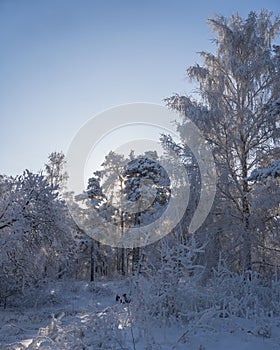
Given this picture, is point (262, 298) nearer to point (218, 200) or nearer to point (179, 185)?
point (218, 200)

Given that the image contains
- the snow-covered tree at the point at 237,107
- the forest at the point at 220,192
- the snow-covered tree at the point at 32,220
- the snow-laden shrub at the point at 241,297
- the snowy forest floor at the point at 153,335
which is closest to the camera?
the snowy forest floor at the point at 153,335

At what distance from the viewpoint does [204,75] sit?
13.2m

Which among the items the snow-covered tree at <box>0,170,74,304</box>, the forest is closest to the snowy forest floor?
the forest

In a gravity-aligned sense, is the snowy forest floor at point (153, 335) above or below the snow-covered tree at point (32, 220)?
below

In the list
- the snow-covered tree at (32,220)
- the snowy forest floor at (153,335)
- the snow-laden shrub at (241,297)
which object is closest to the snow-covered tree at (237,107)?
the snow-laden shrub at (241,297)

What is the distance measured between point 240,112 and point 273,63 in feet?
6.71

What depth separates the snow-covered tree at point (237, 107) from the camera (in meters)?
11.1

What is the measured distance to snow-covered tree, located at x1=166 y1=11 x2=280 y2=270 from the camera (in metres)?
11.1

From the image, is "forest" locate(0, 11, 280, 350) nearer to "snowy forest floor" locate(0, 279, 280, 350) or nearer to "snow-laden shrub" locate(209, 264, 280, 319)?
"snow-laden shrub" locate(209, 264, 280, 319)

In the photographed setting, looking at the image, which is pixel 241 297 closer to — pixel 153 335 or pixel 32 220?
pixel 153 335

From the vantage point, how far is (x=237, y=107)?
41.4 feet

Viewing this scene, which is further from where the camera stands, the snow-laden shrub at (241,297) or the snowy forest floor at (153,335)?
the snow-laden shrub at (241,297)

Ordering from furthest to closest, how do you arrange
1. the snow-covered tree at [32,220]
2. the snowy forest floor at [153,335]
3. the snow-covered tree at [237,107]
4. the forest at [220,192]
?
1. the snow-covered tree at [32,220]
2. the snow-covered tree at [237,107]
3. the forest at [220,192]
4. the snowy forest floor at [153,335]

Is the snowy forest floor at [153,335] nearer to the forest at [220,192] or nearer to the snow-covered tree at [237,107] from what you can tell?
the forest at [220,192]
